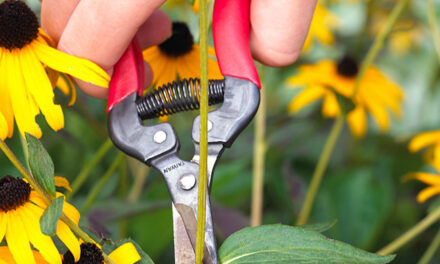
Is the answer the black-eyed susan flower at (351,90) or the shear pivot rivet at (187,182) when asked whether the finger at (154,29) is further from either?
the black-eyed susan flower at (351,90)

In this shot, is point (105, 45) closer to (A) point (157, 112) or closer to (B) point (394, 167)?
(A) point (157, 112)

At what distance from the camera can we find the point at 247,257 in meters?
0.36

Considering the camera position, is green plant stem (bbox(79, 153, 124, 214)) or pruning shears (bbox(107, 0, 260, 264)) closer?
pruning shears (bbox(107, 0, 260, 264))

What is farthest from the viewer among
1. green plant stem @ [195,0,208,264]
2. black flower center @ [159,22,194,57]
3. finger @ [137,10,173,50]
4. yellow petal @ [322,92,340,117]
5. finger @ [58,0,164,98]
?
yellow petal @ [322,92,340,117]

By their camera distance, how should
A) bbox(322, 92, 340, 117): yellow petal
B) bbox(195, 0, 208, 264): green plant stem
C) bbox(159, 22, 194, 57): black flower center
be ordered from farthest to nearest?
bbox(322, 92, 340, 117): yellow petal < bbox(159, 22, 194, 57): black flower center < bbox(195, 0, 208, 264): green plant stem

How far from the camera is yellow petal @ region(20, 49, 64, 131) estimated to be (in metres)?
0.44

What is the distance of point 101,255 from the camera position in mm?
364

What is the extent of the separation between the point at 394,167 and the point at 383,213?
0.67 ft

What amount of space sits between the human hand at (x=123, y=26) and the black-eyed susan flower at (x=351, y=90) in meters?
0.41

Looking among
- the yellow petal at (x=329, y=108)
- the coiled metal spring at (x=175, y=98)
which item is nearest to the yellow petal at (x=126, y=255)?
the coiled metal spring at (x=175, y=98)

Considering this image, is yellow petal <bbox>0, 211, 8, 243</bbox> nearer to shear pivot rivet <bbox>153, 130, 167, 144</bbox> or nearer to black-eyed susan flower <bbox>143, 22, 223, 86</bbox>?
shear pivot rivet <bbox>153, 130, 167, 144</bbox>

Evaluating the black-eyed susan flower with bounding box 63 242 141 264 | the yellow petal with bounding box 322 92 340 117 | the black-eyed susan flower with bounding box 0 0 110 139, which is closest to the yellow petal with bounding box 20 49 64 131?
the black-eyed susan flower with bounding box 0 0 110 139

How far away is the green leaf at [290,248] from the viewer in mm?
343

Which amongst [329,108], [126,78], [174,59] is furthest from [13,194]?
[329,108]
